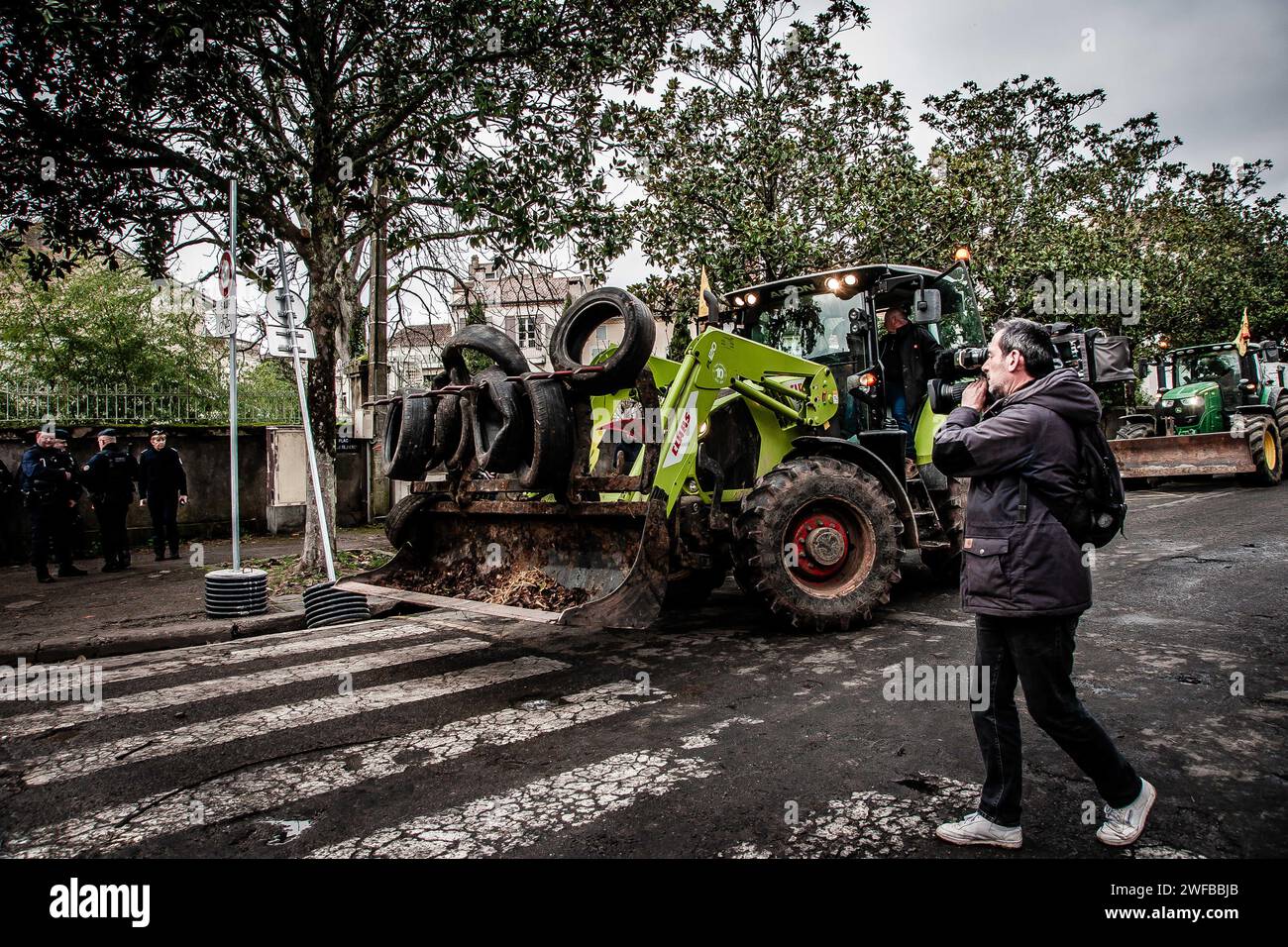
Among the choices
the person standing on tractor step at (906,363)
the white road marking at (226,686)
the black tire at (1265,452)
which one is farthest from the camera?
the black tire at (1265,452)

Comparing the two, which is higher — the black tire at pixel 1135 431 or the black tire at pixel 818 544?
the black tire at pixel 1135 431

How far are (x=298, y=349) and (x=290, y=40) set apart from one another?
3880mm

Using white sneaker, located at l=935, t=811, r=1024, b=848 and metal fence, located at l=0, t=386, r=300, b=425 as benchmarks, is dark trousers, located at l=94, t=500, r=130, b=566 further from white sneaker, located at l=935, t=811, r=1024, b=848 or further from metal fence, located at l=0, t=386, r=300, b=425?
white sneaker, located at l=935, t=811, r=1024, b=848

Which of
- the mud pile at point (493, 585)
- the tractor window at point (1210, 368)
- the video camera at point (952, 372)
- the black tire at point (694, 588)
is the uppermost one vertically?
the tractor window at point (1210, 368)

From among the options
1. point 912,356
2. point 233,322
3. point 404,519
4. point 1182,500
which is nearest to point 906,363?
point 912,356

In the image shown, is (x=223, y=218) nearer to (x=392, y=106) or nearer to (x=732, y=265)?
(x=392, y=106)

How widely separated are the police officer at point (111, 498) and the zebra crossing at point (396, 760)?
5.61 m

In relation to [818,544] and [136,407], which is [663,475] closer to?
[818,544]

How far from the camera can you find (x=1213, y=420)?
17844 millimetres

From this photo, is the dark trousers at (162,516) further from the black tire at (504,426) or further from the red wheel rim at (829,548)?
the red wheel rim at (829,548)

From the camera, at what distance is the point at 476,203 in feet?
30.6

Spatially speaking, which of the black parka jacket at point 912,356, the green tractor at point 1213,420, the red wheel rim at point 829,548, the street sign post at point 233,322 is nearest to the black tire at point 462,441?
the red wheel rim at point 829,548

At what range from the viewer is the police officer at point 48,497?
980 cm

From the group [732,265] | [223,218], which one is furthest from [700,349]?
[732,265]
